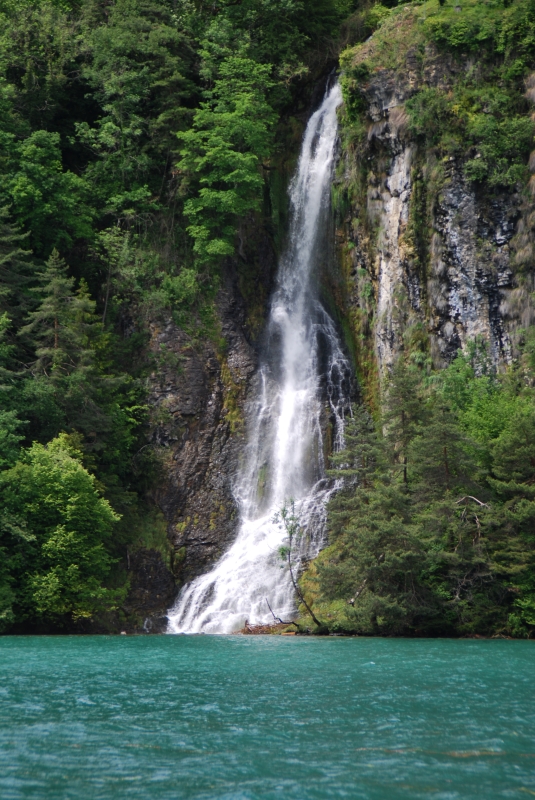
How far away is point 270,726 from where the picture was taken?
11.6m

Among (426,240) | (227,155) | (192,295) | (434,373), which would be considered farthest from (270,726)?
(227,155)

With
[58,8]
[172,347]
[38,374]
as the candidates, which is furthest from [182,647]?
[58,8]

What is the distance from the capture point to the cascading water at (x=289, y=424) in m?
31.5

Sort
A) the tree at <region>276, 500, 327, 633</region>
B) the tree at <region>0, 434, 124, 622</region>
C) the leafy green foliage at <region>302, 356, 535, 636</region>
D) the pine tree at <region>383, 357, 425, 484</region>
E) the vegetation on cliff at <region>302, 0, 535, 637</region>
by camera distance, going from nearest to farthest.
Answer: the leafy green foliage at <region>302, 356, 535, 636</region> < the vegetation on cliff at <region>302, 0, 535, 637</region> < the pine tree at <region>383, 357, 425, 484</region> < the tree at <region>0, 434, 124, 622</region> < the tree at <region>276, 500, 327, 633</region>

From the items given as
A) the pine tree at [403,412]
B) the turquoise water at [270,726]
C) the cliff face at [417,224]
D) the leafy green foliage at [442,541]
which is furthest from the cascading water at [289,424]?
the turquoise water at [270,726]

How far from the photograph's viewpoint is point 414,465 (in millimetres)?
26219

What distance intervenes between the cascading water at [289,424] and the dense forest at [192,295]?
1439 mm

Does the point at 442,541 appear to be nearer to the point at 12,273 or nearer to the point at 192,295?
the point at 192,295

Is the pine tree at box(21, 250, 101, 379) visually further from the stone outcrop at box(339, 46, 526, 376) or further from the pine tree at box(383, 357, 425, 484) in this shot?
the pine tree at box(383, 357, 425, 484)

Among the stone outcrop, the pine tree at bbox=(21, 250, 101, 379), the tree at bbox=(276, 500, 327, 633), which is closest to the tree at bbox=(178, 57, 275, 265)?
the stone outcrop

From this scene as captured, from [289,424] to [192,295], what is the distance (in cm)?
763

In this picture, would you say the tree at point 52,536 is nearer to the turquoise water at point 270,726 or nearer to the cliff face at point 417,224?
the turquoise water at point 270,726

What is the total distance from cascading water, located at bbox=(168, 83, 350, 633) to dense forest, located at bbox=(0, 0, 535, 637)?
4.72 feet

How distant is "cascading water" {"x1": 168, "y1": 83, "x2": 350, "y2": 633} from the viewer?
3148 centimetres
